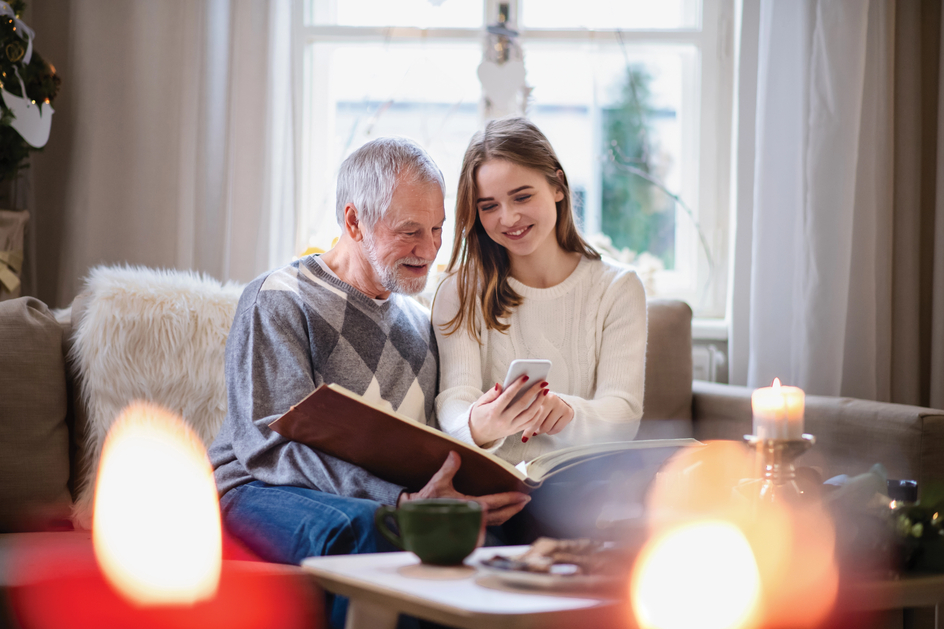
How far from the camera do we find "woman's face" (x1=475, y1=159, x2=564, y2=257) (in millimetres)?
1521

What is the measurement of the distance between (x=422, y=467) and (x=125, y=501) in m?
0.69

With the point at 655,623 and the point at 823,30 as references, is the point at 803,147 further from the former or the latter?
the point at 655,623

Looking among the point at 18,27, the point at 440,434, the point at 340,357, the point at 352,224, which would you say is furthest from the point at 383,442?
the point at 18,27

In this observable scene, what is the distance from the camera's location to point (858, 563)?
2.67ft

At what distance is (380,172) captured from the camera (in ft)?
4.61

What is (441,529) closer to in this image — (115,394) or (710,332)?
(115,394)

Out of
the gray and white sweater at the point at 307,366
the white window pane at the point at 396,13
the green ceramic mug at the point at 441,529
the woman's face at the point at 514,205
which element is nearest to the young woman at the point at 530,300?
the woman's face at the point at 514,205

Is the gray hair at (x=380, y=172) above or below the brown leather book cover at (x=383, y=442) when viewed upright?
above

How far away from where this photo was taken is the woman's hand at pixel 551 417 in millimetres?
1284

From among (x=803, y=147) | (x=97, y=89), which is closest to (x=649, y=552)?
(x=803, y=147)

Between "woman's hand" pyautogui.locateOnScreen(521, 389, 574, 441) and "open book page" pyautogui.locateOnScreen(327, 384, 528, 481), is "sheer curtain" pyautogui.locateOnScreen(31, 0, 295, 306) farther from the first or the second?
"open book page" pyautogui.locateOnScreen(327, 384, 528, 481)

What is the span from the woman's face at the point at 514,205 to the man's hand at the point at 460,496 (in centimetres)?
62

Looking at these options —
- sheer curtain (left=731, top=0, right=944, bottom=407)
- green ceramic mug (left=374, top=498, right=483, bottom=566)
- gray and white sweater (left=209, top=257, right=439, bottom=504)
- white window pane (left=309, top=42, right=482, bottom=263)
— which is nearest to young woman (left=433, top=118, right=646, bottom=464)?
gray and white sweater (left=209, top=257, right=439, bottom=504)

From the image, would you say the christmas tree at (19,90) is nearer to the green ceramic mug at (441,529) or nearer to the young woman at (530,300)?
the young woman at (530,300)
